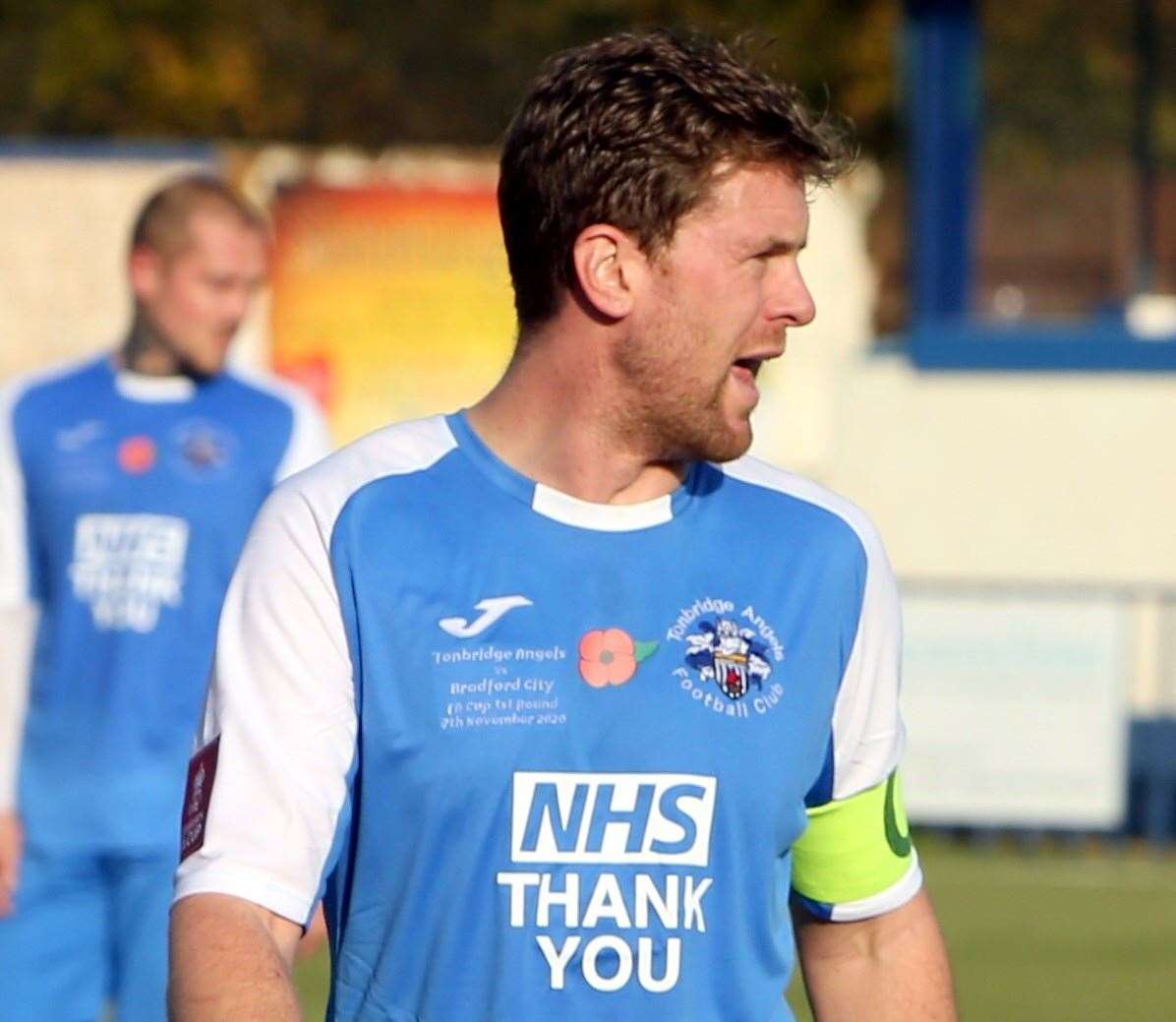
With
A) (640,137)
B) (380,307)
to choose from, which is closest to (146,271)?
(640,137)

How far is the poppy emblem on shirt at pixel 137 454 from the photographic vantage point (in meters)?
6.45

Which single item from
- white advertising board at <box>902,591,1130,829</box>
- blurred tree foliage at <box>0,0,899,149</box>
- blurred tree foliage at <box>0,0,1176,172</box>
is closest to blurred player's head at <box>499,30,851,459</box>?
white advertising board at <box>902,591,1130,829</box>

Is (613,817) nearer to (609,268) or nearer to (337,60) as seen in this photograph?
(609,268)

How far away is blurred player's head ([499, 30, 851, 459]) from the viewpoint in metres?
3.35

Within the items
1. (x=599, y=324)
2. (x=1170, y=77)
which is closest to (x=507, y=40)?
(x=1170, y=77)

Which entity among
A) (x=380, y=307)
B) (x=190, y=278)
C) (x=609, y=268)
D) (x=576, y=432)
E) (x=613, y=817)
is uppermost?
(x=609, y=268)

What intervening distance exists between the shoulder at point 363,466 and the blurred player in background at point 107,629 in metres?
2.86

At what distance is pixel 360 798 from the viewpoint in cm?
338

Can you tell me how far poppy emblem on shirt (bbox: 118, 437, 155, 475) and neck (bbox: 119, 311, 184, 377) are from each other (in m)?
0.19

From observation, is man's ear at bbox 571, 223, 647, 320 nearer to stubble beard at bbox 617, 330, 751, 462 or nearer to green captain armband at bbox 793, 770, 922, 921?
stubble beard at bbox 617, 330, 751, 462

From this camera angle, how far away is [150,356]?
260 inches

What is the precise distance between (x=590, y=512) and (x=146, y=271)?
10.8 feet

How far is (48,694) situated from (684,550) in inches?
127

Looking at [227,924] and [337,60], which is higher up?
[337,60]
